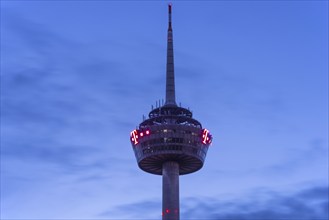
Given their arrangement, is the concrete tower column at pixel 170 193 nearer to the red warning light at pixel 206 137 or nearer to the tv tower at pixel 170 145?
the tv tower at pixel 170 145

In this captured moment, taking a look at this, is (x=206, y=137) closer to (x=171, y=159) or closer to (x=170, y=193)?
(x=171, y=159)

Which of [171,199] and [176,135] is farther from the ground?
[176,135]

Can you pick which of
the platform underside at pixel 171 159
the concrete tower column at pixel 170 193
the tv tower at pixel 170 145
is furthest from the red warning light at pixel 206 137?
the concrete tower column at pixel 170 193

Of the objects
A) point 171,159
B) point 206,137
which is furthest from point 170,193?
point 206,137

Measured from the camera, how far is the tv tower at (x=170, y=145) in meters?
180

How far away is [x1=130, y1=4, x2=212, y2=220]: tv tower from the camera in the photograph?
180 metres

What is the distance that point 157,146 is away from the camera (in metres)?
183

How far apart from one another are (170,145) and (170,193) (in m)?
15.8

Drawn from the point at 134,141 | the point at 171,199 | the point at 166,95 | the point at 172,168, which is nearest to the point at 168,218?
the point at 171,199

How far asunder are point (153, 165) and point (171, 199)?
18568 millimetres

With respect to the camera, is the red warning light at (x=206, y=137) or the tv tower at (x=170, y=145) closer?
the tv tower at (x=170, y=145)

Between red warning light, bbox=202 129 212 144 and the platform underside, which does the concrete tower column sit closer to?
the platform underside

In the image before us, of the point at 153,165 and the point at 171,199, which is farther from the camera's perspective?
the point at 153,165

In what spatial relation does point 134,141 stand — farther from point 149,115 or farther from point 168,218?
point 168,218
